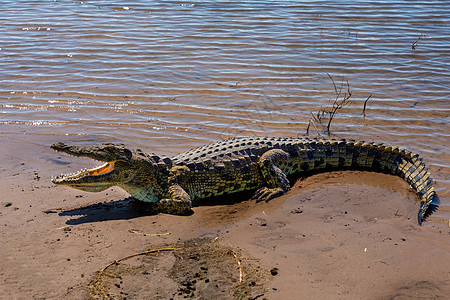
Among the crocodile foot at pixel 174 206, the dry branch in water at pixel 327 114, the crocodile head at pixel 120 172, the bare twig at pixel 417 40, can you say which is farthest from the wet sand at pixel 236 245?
the bare twig at pixel 417 40

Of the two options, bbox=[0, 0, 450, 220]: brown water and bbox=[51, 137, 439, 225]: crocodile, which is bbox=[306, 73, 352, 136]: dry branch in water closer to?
bbox=[0, 0, 450, 220]: brown water

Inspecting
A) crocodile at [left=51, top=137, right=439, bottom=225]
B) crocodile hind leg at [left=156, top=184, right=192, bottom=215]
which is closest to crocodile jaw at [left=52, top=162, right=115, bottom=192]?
crocodile at [left=51, top=137, right=439, bottom=225]

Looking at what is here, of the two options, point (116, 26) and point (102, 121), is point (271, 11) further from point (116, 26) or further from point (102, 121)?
point (102, 121)

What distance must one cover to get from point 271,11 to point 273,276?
10924mm

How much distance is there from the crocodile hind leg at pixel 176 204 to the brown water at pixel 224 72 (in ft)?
5.22

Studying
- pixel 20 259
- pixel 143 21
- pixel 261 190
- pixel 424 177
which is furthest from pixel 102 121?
pixel 143 21

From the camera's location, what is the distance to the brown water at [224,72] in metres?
7.81

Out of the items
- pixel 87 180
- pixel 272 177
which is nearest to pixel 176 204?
pixel 87 180

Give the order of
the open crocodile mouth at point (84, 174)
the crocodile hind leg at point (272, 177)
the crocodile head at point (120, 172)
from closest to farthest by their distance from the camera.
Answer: the open crocodile mouth at point (84, 174) → the crocodile head at point (120, 172) → the crocodile hind leg at point (272, 177)

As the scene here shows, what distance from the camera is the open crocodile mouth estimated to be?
17.7ft

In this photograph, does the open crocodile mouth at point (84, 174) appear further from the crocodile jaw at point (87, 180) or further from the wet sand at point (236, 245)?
the wet sand at point (236, 245)

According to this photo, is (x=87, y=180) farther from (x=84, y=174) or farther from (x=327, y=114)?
(x=327, y=114)

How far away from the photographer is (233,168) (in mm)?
6055

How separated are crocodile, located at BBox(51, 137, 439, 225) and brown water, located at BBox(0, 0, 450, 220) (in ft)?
1.75
